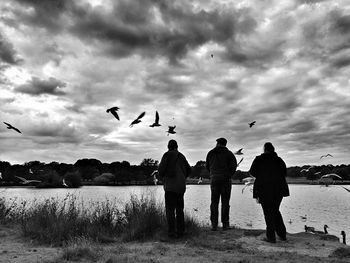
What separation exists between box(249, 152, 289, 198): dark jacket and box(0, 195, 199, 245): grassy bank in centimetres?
210

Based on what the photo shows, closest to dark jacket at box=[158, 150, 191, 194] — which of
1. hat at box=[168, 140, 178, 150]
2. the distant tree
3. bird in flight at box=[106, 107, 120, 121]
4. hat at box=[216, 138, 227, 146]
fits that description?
hat at box=[168, 140, 178, 150]

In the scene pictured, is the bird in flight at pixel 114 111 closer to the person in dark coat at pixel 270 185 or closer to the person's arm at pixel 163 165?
the person's arm at pixel 163 165

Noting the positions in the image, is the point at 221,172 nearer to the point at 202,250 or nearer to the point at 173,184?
the point at 173,184

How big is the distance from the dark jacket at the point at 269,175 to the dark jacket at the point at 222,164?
1192 millimetres

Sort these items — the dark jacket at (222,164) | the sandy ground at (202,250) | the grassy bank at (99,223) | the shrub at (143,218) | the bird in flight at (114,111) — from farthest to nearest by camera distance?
the dark jacket at (222,164) < the shrub at (143,218) < the grassy bank at (99,223) < the bird in flight at (114,111) < the sandy ground at (202,250)

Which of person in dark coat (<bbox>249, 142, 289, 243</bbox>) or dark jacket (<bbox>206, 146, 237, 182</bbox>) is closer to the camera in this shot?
person in dark coat (<bbox>249, 142, 289, 243</bbox>)

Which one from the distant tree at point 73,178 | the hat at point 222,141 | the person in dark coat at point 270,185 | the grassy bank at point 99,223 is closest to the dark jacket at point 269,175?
the person in dark coat at point 270,185

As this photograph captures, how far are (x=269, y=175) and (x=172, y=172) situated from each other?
2235 mm

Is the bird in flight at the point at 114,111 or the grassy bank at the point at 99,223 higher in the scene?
the bird in flight at the point at 114,111

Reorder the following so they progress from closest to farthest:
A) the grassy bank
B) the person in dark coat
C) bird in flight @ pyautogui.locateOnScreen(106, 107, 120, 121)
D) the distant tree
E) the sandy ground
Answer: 1. the sandy ground
2. the person in dark coat
3. bird in flight @ pyautogui.locateOnScreen(106, 107, 120, 121)
4. the grassy bank
5. the distant tree

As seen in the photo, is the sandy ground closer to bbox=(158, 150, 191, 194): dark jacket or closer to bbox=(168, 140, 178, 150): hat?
bbox=(158, 150, 191, 194): dark jacket

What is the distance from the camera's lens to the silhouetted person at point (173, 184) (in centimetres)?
855

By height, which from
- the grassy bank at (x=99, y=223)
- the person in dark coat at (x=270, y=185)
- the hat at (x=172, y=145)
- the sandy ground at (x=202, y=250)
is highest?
the hat at (x=172, y=145)

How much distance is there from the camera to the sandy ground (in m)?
6.55
